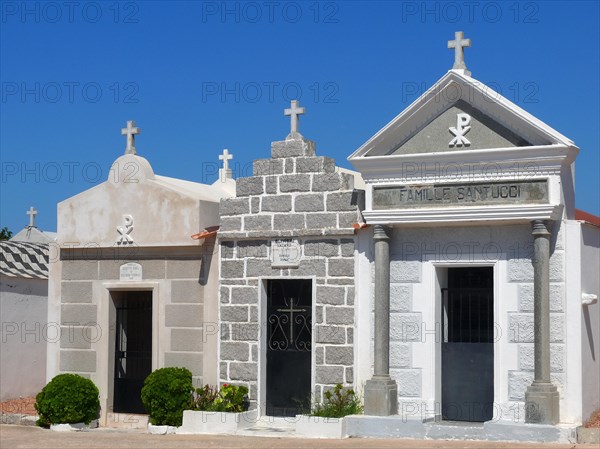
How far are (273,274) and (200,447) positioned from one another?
3361mm

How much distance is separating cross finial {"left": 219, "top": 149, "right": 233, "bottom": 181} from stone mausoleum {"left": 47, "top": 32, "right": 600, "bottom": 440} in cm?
209

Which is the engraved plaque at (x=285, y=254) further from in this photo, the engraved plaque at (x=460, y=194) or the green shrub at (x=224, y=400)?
the green shrub at (x=224, y=400)

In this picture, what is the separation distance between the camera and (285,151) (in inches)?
656

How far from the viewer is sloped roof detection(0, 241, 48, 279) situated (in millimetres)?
21156

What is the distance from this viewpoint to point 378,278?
15500mm

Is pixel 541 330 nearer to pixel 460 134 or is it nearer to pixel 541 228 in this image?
pixel 541 228

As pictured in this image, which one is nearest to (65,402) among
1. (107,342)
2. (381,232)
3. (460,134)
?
(107,342)

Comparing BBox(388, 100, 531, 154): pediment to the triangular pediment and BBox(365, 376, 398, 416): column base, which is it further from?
BBox(365, 376, 398, 416): column base

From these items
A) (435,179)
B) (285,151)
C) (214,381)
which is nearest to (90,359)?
(214,381)

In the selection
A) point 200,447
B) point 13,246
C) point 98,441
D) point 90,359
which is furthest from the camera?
point 13,246

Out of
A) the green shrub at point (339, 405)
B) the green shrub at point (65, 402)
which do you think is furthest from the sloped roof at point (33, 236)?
the green shrub at point (339, 405)

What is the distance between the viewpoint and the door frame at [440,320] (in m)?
14.9

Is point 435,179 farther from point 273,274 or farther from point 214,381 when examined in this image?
point 214,381

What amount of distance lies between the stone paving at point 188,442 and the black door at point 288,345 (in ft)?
4.39
